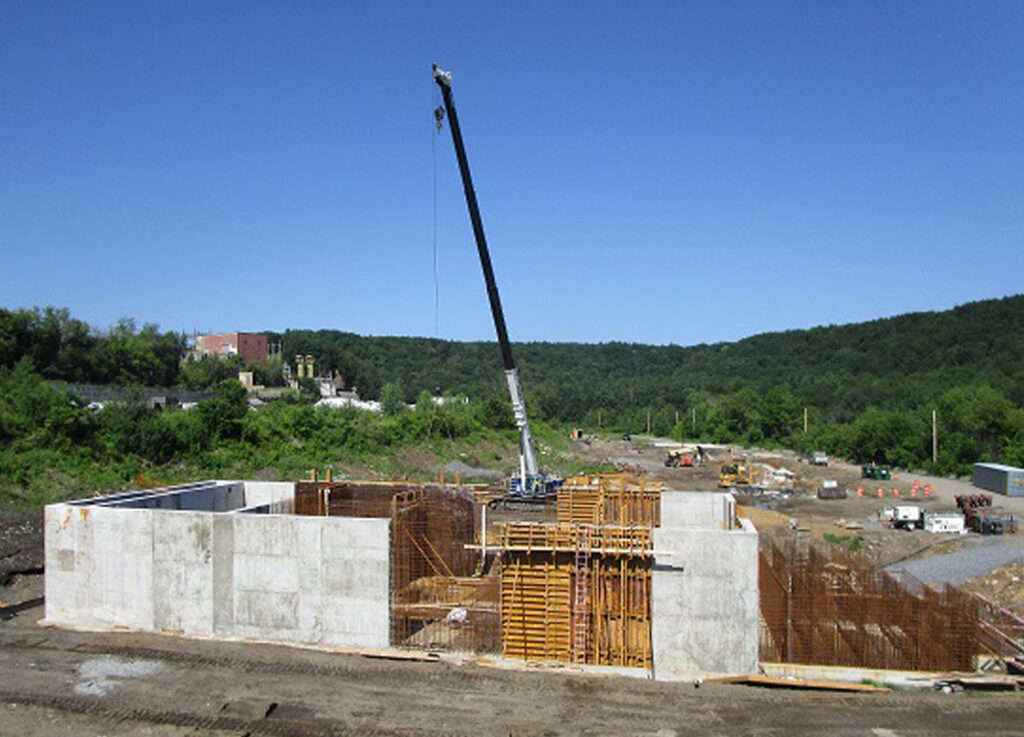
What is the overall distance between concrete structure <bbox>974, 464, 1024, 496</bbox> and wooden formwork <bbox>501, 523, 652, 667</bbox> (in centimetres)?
3696

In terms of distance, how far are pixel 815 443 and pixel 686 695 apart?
65.0 meters

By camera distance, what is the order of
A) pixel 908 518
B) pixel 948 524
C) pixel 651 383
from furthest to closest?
pixel 651 383, pixel 908 518, pixel 948 524

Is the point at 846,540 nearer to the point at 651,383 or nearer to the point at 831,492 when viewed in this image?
the point at 831,492

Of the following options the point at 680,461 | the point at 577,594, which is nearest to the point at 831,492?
the point at 680,461

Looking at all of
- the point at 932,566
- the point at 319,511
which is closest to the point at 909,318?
the point at 932,566

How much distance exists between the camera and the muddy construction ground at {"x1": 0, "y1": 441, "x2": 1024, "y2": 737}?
11.1 m

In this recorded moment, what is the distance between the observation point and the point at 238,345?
110 metres

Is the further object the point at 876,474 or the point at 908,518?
the point at 876,474

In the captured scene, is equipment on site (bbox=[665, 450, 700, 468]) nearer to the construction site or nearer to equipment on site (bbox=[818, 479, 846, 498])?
equipment on site (bbox=[818, 479, 846, 498])

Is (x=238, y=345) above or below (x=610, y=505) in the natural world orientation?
above

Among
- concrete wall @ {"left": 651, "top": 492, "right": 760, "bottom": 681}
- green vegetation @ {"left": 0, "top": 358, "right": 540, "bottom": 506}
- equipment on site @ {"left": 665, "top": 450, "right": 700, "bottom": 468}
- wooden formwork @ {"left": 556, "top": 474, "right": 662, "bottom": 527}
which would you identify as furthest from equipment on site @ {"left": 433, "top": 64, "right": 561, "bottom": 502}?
equipment on site @ {"left": 665, "top": 450, "right": 700, "bottom": 468}

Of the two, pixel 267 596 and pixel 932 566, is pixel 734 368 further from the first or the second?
pixel 267 596

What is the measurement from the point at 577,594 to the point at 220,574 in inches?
274

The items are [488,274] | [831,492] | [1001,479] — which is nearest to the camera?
[488,274]
